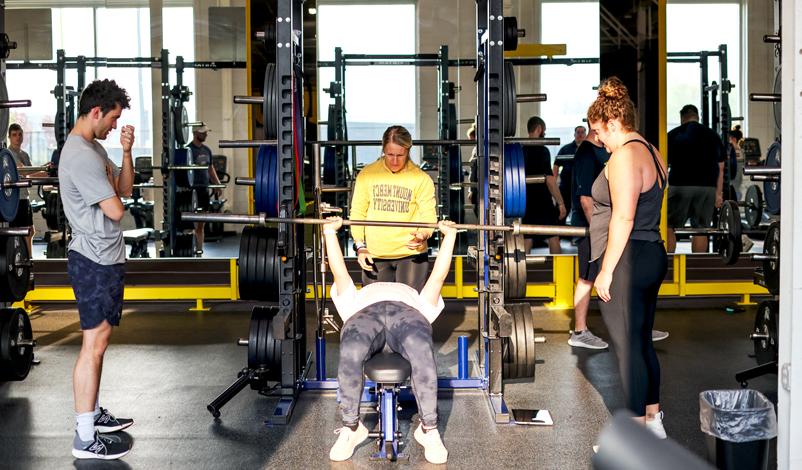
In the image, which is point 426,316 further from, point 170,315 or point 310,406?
point 170,315

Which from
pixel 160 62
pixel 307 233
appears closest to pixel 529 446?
pixel 307 233

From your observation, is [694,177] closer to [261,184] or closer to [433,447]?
[261,184]

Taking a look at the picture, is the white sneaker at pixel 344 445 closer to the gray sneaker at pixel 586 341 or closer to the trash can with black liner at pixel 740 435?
the trash can with black liner at pixel 740 435

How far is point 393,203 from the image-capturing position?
13.5 feet

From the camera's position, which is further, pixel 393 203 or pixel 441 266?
pixel 393 203

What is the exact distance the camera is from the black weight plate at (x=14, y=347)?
4078 mm

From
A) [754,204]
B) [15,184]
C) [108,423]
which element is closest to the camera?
[108,423]

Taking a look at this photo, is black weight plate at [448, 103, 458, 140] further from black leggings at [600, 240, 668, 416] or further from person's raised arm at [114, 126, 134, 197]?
black leggings at [600, 240, 668, 416]

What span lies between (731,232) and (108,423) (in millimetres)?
3160

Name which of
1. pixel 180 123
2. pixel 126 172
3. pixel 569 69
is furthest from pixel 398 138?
pixel 180 123

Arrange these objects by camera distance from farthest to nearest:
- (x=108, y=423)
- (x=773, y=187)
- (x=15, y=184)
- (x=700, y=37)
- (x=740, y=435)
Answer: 1. (x=700, y=37)
2. (x=773, y=187)
3. (x=15, y=184)
4. (x=108, y=423)
5. (x=740, y=435)

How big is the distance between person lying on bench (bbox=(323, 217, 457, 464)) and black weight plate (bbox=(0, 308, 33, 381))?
1.64 meters

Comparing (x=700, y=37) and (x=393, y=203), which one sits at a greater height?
(x=700, y=37)

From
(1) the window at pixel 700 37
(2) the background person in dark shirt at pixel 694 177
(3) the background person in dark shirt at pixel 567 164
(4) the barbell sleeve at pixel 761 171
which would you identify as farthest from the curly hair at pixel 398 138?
(1) the window at pixel 700 37
